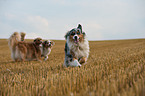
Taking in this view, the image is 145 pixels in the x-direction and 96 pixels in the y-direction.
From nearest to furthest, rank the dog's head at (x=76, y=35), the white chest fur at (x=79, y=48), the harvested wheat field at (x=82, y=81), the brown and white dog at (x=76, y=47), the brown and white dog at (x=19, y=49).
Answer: the harvested wheat field at (x=82, y=81), the dog's head at (x=76, y=35), the brown and white dog at (x=76, y=47), the white chest fur at (x=79, y=48), the brown and white dog at (x=19, y=49)

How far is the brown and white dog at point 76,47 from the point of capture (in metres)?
4.41

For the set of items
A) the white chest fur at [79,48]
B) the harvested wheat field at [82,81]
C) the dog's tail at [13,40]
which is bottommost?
the harvested wheat field at [82,81]

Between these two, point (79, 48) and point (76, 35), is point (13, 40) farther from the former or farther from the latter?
point (76, 35)

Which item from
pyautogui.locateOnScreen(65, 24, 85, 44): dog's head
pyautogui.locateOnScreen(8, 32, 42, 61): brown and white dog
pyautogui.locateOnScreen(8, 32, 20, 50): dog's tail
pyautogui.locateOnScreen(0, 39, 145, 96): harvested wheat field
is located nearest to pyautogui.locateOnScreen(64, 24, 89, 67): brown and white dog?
pyautogui.locateOnScreen(65, 24, 85, 44): dog's head

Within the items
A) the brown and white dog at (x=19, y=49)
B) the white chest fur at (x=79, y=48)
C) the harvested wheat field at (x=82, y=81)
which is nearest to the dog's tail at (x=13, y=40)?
the brown and white dog at (x=19, y=49)

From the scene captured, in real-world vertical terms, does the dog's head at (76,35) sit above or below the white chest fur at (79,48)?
above

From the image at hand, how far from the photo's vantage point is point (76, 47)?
454 centimetres

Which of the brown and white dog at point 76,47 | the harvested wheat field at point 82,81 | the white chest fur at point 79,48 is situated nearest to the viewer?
the harvested wheat field at point 82,81

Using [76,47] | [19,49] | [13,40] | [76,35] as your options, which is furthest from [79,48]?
[13,40]

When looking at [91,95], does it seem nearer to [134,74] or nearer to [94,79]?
[94,79]

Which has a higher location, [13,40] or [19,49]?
[13,40]

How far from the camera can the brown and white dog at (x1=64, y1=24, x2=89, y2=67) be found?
4.41 m

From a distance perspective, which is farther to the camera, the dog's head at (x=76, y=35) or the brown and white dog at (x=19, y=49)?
the brown and white dog at (x=19, y=49)

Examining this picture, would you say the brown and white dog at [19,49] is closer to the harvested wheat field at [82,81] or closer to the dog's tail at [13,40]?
the dog's tail at [13,40]
